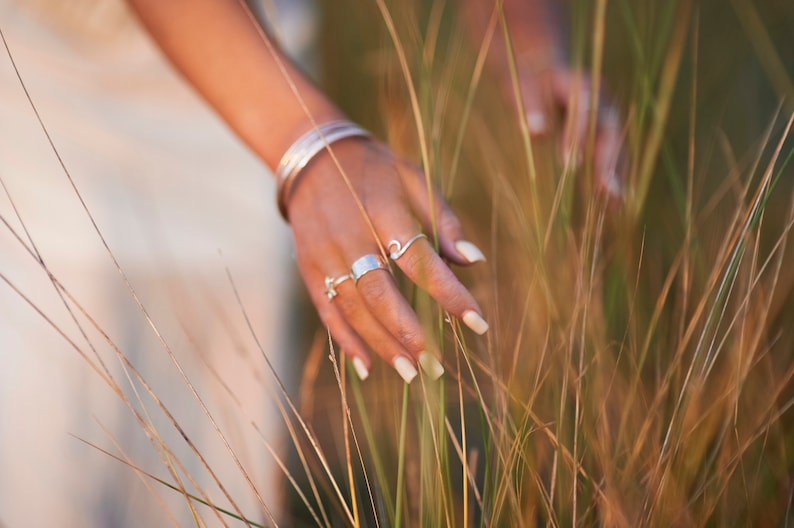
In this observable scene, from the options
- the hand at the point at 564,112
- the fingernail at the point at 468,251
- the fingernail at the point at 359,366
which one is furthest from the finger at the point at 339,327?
the hand at the point at 564,112

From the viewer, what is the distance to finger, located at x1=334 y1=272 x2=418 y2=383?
18.4 inches

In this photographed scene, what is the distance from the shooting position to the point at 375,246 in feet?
1.55

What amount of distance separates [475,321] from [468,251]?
0.07 meters

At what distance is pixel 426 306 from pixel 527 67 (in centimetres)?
45

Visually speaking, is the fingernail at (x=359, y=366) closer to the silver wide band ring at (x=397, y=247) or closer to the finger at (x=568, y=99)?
the silver wide band ring at (x=397, y=247)

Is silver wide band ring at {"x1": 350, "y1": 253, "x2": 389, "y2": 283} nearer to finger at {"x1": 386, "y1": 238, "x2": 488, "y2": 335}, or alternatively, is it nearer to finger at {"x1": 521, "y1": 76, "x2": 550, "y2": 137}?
finger at {"x1": 386, "y1": 238, "x2": 488, "y2": 335}

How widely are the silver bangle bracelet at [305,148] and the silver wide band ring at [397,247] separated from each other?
0.10m

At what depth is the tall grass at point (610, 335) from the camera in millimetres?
427

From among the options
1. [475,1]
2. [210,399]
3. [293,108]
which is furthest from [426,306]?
[475,1]

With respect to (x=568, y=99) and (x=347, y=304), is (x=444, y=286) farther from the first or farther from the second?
(x=568, y=99)

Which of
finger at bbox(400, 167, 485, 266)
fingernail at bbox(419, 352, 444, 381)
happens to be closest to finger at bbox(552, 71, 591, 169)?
finger at bbox(400, 167, 485, 266)

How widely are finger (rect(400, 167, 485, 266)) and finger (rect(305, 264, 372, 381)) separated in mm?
89

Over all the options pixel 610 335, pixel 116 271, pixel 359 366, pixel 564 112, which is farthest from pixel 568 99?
pixel 116 271

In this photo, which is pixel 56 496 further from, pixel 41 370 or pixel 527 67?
pixel 527 67
